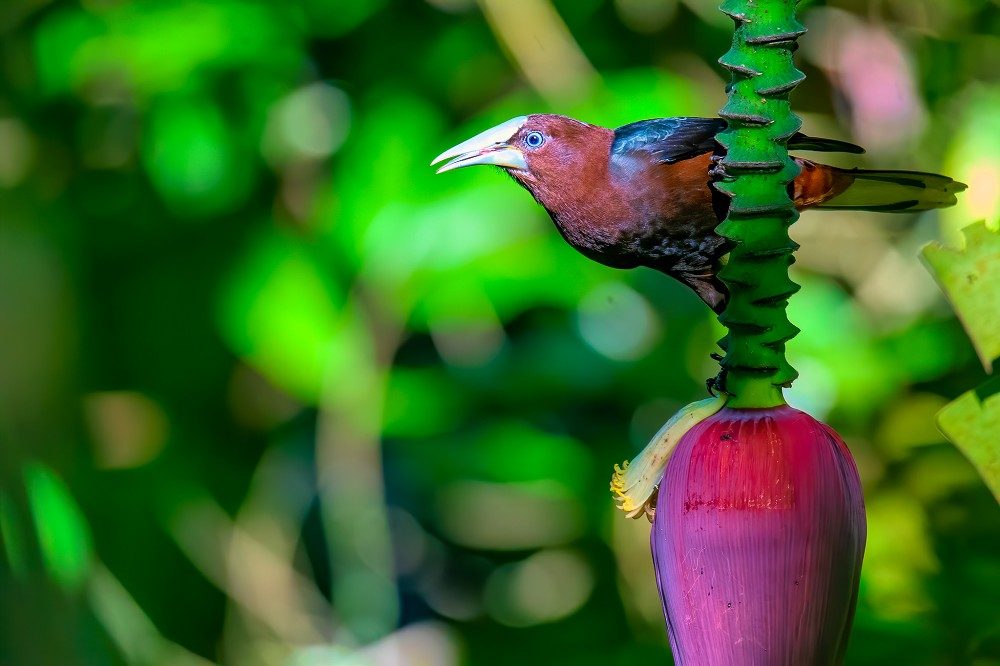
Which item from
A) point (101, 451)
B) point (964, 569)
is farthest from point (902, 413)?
point (101, 451)

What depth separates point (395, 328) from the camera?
73.0 inches

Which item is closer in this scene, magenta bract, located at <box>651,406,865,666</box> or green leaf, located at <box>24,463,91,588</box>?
magenta bract, located at <box>651,406,865,666</box>

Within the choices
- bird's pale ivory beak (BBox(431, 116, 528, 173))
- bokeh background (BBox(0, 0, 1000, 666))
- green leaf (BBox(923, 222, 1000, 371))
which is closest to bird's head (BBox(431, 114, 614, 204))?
bird's pale ivory beak (BBox(431, 116, 528, 173))

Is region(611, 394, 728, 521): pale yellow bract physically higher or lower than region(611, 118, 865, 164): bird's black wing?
lower

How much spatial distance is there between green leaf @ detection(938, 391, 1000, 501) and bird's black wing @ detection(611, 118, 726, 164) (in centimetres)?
41

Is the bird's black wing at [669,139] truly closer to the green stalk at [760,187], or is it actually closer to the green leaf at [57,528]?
the green stalk at [760,187]

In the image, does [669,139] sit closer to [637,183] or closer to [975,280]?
[637,183]

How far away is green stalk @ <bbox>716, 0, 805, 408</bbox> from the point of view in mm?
553

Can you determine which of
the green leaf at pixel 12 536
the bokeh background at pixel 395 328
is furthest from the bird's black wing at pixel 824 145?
the green leaf at pixel 12 536

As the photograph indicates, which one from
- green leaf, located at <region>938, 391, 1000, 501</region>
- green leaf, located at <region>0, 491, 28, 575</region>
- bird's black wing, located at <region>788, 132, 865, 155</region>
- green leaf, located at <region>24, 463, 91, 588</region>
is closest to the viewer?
green leaf, located at <region>938, 391, 1000, 501</region>

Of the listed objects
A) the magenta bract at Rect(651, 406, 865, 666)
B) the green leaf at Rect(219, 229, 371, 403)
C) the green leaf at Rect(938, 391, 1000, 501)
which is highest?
the green leaf at Rect(938, 391, 1000, 501)

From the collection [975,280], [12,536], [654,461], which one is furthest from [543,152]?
[12,536]

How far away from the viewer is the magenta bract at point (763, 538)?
53cm

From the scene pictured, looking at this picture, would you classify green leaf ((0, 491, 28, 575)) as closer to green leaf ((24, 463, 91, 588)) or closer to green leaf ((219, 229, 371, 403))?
green leaf ((24, 463, 91, 588))
